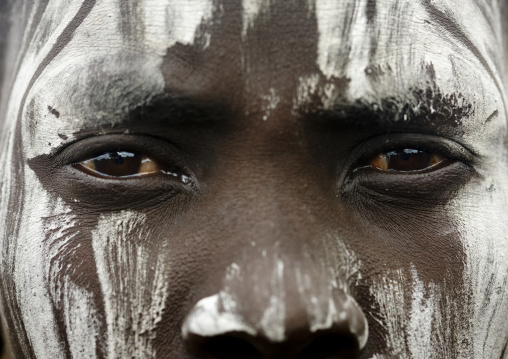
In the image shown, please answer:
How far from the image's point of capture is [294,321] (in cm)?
154

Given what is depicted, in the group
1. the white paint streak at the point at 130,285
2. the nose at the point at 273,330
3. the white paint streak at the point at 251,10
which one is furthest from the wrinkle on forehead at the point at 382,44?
the white paint streak at the point at 130,285

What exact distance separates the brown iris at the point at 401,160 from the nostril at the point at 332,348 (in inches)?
21.4

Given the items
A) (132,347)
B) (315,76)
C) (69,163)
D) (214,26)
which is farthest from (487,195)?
(69,163)

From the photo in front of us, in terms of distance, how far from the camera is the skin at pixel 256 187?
1.68 m

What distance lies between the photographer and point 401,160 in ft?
6.21

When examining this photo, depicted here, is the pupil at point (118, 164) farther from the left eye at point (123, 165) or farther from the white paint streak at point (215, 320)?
the white paint streak at point (215, 320)

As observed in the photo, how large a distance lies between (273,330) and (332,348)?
0.68 feet

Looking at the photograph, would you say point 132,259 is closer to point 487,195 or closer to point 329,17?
point 329,17

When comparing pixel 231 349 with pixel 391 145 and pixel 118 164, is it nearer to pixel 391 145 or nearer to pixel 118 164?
pixel 118 164

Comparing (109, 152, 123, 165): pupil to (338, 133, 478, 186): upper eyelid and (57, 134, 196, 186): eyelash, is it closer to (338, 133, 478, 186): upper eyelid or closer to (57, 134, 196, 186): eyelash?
(57, 134, 196, 186): eyelash

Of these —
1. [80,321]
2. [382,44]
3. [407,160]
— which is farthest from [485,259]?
[80,321]

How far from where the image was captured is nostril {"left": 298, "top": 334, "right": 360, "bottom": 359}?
1.62 meters

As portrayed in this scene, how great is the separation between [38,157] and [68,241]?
297 mm

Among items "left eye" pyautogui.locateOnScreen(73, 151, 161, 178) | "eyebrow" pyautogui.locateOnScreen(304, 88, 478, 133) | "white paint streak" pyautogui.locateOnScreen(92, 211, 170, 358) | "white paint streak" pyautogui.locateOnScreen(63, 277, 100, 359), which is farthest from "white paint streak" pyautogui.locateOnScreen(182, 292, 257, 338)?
"eyebrow" pyautogui.locateOnScreen(304, 88, 478, 133)
